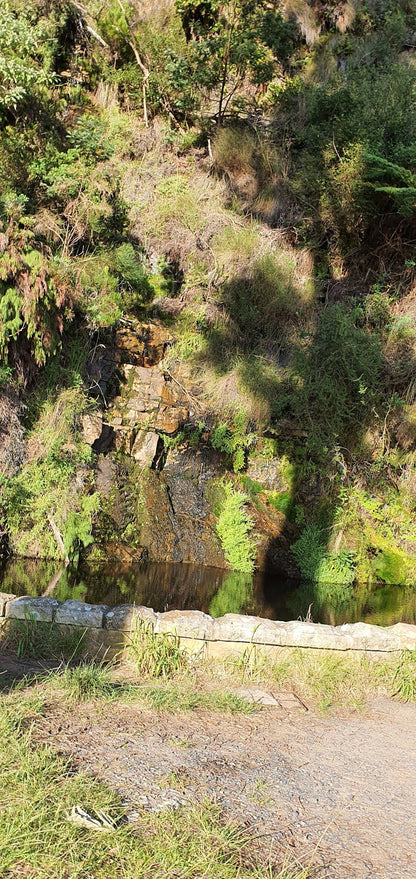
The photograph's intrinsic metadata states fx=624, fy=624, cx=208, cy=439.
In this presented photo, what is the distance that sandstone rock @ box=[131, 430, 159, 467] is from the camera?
10492mm

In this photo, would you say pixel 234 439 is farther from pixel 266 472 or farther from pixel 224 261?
pixel 224 261

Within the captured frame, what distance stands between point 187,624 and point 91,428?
5752 mm

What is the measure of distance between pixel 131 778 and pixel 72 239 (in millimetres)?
10073

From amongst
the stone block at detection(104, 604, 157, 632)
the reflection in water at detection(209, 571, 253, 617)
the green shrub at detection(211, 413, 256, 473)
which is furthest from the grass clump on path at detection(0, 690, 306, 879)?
the green shrub at detection(211, 413, 256, 473)

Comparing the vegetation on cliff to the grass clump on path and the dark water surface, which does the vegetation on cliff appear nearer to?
the dark water surface

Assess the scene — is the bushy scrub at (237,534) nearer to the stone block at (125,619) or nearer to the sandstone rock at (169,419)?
the sandstone rock at (169,419)

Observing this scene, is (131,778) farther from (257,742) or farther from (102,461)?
(102,461)

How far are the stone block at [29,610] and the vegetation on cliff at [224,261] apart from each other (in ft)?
14.9

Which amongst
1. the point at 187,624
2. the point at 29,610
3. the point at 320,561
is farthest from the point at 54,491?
the point at 187,624

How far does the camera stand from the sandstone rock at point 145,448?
1049 centimetres

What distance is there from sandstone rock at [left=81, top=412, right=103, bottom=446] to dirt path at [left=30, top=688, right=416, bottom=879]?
649 centimetres

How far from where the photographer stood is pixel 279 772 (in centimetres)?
308

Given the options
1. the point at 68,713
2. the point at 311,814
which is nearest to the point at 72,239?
the point at 68,713

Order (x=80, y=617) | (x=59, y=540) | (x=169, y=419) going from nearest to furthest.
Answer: (x=80, y=617), (x=59, y=540), (x=169, y=419)
